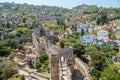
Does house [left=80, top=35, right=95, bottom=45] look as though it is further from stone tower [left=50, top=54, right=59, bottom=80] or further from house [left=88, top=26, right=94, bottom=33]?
stone tower [left=50, top=54, right=59, bottom=80]

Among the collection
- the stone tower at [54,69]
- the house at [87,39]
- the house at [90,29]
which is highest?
the stone tower at [54,69]

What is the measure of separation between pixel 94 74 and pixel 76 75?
169 inches

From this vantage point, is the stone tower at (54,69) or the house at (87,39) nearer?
the stone tower at (54,69)

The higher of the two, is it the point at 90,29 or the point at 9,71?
the point at 90,29

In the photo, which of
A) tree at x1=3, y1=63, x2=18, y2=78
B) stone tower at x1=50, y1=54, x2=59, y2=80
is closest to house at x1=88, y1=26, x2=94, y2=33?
tree at x1=3, y1=63, x2=18, y2=78

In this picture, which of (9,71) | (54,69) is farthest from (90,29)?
(54,69)

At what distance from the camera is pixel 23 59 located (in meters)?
29.3

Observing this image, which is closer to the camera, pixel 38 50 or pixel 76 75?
pixel 76 75

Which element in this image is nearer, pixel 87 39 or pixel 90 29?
pixel 87 39

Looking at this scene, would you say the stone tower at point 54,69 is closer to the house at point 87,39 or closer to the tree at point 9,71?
the tree at point 9,71

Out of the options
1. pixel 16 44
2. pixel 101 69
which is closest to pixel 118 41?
pixel 16 44

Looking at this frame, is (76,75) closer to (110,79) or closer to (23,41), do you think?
(110,79)

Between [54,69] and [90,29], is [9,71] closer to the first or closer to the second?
[54,69]

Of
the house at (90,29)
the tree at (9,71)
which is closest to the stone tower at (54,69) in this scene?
the tree at (9,71)
